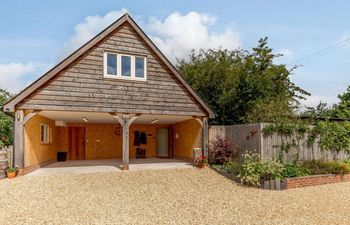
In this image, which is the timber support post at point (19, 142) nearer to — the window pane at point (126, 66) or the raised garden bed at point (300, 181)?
the window pane at point (126, 66)

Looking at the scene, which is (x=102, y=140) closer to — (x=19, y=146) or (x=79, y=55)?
(x=19, y=146)

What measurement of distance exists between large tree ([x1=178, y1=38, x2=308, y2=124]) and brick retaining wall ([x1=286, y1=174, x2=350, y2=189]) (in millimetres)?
5618

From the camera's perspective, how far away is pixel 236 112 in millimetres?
19812

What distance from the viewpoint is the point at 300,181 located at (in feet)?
34.7

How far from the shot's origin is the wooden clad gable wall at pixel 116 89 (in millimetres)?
12609

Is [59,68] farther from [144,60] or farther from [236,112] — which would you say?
[236,112]

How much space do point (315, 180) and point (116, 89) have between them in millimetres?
9895

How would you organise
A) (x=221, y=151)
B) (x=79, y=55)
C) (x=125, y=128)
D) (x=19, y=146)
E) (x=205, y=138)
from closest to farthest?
1. (x=19, y=146)
2. (x=79, y=55)
3. (x=125, y=128)
4. (x=221, y=151)
5. (x=205, y=138)

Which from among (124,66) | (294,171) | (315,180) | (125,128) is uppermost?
(124,66)

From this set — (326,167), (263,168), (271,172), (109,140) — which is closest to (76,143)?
(109,140)

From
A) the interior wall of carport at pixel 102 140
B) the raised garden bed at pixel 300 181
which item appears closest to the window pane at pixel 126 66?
the interior wall of carport at pixel 102 140

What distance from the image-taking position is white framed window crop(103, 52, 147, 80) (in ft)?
44.8

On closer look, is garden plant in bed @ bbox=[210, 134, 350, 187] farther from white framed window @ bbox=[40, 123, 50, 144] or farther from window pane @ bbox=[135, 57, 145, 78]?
white framed window @ bbox=[40, 123, 50, 144]

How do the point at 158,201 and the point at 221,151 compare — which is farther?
the point at 221,151
